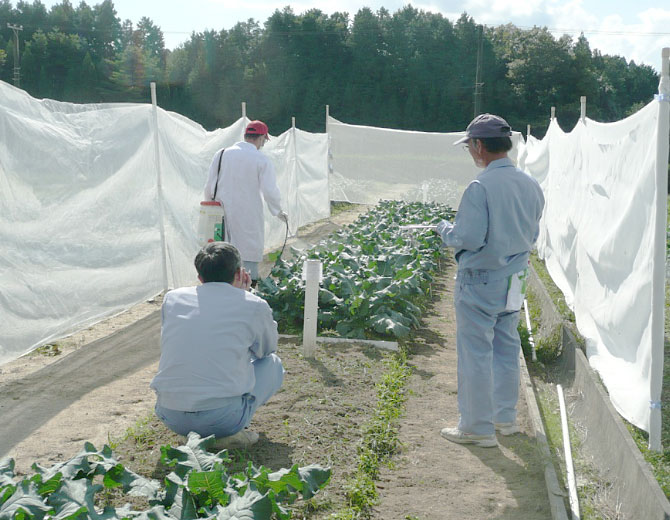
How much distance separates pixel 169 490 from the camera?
2906 millimetres

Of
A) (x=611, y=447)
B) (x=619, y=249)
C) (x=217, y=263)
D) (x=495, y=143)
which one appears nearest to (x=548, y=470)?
(x=611, y=447)

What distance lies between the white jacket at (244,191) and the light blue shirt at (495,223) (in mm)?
2851

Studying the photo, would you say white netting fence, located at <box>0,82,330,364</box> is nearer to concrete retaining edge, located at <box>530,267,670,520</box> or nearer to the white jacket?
the white jacket

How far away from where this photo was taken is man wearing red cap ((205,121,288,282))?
21.7ft

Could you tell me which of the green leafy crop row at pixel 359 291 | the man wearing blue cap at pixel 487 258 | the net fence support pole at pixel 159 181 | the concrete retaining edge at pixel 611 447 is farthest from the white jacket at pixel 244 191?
the concrete retaining edge at pixel 611 447

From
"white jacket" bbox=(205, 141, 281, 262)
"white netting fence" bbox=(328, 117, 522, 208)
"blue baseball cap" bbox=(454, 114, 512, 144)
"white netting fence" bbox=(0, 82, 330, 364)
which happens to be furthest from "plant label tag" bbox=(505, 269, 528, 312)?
"white netting fence" bbox=(328, 117, 522, 208)

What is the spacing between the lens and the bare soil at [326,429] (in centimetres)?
374

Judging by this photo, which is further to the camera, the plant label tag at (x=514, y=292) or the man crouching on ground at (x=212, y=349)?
the plant label tag at (x=514, y=292)

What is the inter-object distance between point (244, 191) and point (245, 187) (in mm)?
38

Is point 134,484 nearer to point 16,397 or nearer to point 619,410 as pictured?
point 16,397

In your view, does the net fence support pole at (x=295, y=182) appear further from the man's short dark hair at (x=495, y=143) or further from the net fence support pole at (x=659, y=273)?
the net fence support pole at (x=659, y=273)

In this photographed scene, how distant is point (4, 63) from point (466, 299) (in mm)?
56168

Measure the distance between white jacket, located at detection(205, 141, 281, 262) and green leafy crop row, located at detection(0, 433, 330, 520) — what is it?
3.68 m

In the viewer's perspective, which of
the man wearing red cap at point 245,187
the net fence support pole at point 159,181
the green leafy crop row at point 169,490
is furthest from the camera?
the net fence support pole at point 159,181
